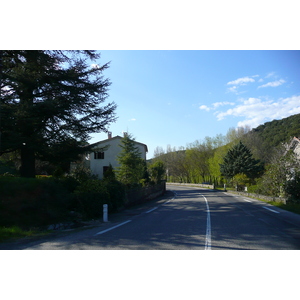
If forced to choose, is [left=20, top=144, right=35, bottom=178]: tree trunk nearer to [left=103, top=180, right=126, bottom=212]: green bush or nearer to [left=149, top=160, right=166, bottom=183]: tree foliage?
[left=103, top=180, right=126, bottom=212]: green bush

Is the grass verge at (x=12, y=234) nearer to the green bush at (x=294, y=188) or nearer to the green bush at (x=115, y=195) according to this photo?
the green bush at (x=115, y=195)

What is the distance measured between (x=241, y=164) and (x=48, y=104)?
121 ft

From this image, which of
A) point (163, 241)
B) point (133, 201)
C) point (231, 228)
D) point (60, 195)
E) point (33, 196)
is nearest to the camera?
point (163, 241)

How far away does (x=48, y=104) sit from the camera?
1298cm

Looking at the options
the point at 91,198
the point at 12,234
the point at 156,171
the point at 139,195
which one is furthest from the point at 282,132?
the point at 12,234

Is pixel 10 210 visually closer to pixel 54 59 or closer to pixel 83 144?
pixel 83 144

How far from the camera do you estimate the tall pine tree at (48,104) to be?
12898 mm

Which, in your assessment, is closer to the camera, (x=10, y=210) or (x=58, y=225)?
(x=10, y=210)

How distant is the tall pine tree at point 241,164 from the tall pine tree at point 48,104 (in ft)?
106

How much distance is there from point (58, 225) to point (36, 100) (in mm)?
7771

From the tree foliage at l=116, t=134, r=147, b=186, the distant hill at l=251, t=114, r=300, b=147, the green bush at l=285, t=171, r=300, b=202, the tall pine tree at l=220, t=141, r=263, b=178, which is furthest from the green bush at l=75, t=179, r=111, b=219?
the distant hill at l=251, t=114, r=300, b=147

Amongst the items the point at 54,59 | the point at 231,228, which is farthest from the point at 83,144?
the point at 231,228

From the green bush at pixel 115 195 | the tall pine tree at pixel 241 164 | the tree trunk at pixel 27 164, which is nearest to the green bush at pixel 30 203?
the green bush at pixel 115 195

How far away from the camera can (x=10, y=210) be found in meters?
9.59
